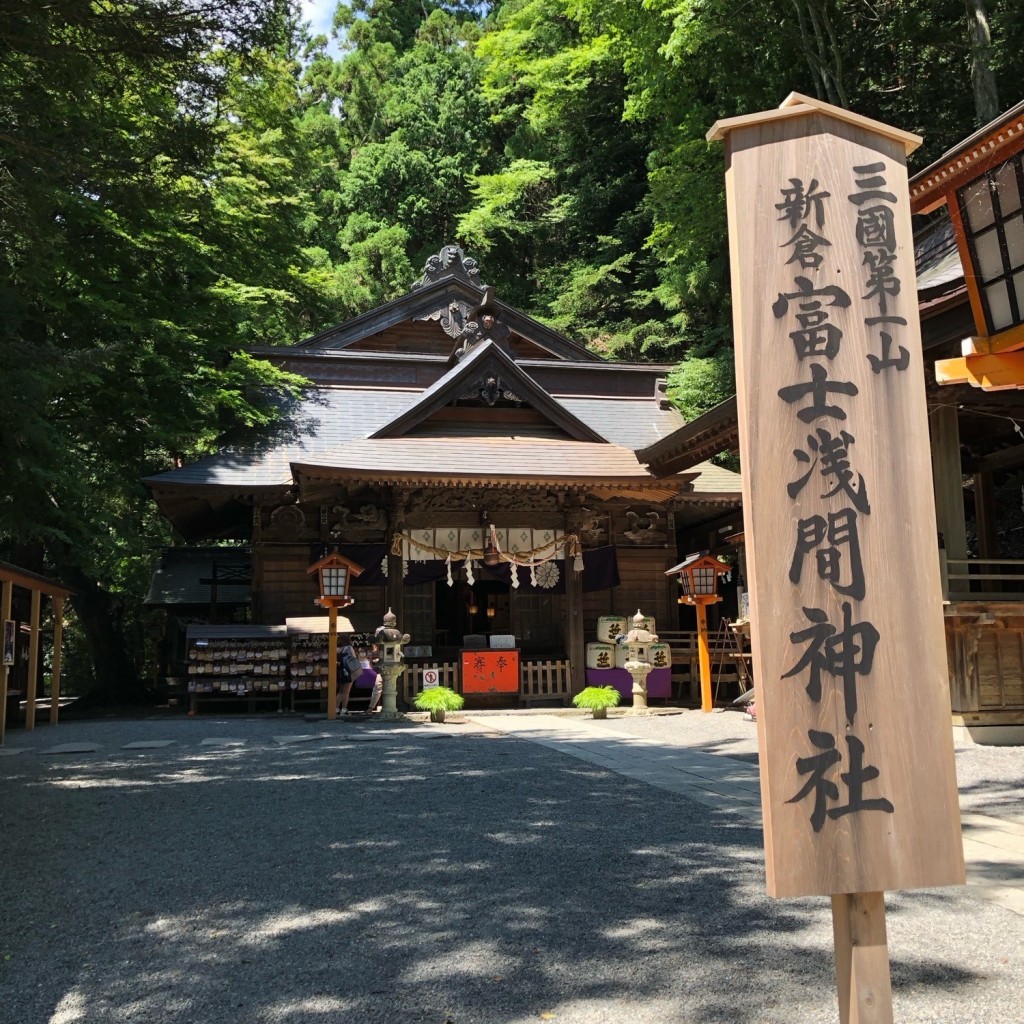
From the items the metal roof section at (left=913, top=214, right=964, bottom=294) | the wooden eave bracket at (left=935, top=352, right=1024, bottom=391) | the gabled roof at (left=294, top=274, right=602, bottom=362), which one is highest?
the gabled roof at (left=294, top=274, right=602, bottom=362)

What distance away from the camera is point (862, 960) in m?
2.42

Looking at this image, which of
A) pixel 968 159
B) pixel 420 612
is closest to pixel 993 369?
pixel 968 159

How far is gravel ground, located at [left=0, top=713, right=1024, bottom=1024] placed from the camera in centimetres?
302

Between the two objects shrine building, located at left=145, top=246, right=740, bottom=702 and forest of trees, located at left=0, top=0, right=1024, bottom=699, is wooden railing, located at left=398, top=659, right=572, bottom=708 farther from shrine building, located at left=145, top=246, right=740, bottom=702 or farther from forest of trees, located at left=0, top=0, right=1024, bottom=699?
forest of trees, located at left=0, top=0, right=1024, bottom=699

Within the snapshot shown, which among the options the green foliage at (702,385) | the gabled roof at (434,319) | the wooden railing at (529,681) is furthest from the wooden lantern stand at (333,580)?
the green foliage at (702,385)

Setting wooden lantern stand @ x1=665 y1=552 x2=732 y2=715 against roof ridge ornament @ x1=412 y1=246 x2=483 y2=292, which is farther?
roof ridge ornament @ x1=412 y1=246 x2=483 y2=292

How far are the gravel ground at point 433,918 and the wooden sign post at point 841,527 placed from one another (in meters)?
0.80

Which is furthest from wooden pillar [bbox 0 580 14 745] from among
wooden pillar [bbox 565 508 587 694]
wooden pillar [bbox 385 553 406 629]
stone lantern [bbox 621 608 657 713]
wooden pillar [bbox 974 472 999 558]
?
wooden pillar [bbox 974 472 999 558]

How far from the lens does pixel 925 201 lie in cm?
681

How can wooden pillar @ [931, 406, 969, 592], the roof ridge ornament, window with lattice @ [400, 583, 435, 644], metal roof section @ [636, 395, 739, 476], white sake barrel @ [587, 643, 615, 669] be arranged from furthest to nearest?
1. the roof ridge ornament
2. window with lattice @ [400, 583, 435, 644]
3. white sake barrel @ [587, 643, 615, 669]
4. metal roof section @ [636, 395, 739, 476]
5. wooden pillar @ [931, 406, 969, 592]

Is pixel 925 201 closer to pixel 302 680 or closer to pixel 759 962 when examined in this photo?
pixel 759 962

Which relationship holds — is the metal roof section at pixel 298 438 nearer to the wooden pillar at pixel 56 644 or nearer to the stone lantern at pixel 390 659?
→ the wooden pillar at pixel 56 644

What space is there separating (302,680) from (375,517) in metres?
3.01

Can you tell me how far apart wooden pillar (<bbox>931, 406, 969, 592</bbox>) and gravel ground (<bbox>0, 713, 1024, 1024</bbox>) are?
16.8 feet
